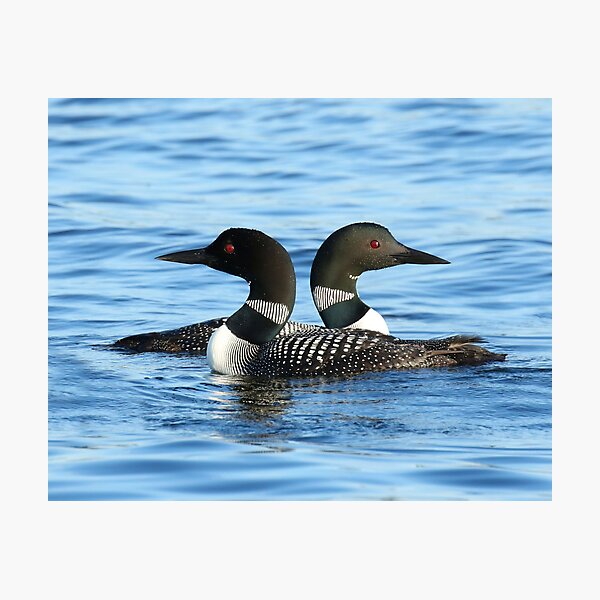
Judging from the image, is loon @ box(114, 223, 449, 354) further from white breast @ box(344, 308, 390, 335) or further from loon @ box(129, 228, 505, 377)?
loon @ box(129, 228, 505, 377)

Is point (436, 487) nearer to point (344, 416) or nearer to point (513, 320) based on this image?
point (344, 416)

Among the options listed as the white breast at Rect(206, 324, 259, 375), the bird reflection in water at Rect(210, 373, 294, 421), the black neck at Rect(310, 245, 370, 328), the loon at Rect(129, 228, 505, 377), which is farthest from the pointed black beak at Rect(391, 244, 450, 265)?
the bird reflection in water at Rect(210, 373, 294, 421)

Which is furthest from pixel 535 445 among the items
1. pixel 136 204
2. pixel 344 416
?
pixel 136 204

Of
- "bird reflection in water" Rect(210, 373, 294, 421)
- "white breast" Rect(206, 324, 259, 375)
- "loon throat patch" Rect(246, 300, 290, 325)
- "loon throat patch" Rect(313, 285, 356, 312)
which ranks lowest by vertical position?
"bird reflection in water" Rect(210, 373, 294, 421)

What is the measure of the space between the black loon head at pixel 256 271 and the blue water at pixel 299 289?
0.36 meters

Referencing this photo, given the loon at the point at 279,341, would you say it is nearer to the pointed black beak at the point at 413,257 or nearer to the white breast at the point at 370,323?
the white breast at the point at 370,323

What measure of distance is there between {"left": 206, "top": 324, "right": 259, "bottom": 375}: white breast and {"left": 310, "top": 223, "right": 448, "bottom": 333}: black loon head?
683 mm

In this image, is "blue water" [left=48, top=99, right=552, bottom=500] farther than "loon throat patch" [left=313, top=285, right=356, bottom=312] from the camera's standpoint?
No

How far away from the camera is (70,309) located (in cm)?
844

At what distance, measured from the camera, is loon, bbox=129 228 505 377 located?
21.4 feet

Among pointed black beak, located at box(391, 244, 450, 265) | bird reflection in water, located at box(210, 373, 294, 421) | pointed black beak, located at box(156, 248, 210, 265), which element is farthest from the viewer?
pointed black beak, located at box(391, 244, 450, 265)

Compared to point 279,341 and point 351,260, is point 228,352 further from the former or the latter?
point 351,260

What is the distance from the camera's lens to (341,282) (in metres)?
7.36

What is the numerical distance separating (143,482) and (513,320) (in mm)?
3616
